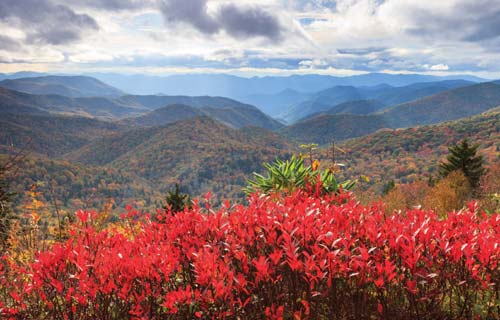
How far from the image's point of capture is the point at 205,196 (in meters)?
4.22

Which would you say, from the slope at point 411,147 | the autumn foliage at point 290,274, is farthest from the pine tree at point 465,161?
the slope at point 411,147

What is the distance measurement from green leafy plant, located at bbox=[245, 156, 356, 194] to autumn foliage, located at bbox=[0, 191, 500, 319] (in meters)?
3.00

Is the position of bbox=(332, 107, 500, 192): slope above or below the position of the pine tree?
below

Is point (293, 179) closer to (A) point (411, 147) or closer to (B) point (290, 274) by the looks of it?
(B) point (290, 274)

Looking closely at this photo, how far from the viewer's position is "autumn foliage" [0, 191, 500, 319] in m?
2.57

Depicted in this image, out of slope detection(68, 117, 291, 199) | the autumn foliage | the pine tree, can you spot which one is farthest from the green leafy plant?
slope detection(68, 117, 291, 199)

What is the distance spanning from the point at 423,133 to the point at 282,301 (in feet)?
539

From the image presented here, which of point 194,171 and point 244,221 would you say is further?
point 194,171

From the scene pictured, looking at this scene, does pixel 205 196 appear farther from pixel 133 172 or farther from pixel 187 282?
pixel 133 172

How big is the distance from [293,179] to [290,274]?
Result: 13.0ft

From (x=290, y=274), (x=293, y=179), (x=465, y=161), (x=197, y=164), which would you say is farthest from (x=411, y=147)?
(x=290, y=274)

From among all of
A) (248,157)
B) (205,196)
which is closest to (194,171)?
(248,157)

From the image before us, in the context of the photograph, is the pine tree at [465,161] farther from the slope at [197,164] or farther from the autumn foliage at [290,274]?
the slope at [197,164]

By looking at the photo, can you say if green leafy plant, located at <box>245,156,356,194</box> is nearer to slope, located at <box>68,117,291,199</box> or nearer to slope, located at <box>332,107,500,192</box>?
slope, located at <box>332,107,500,192</box>
